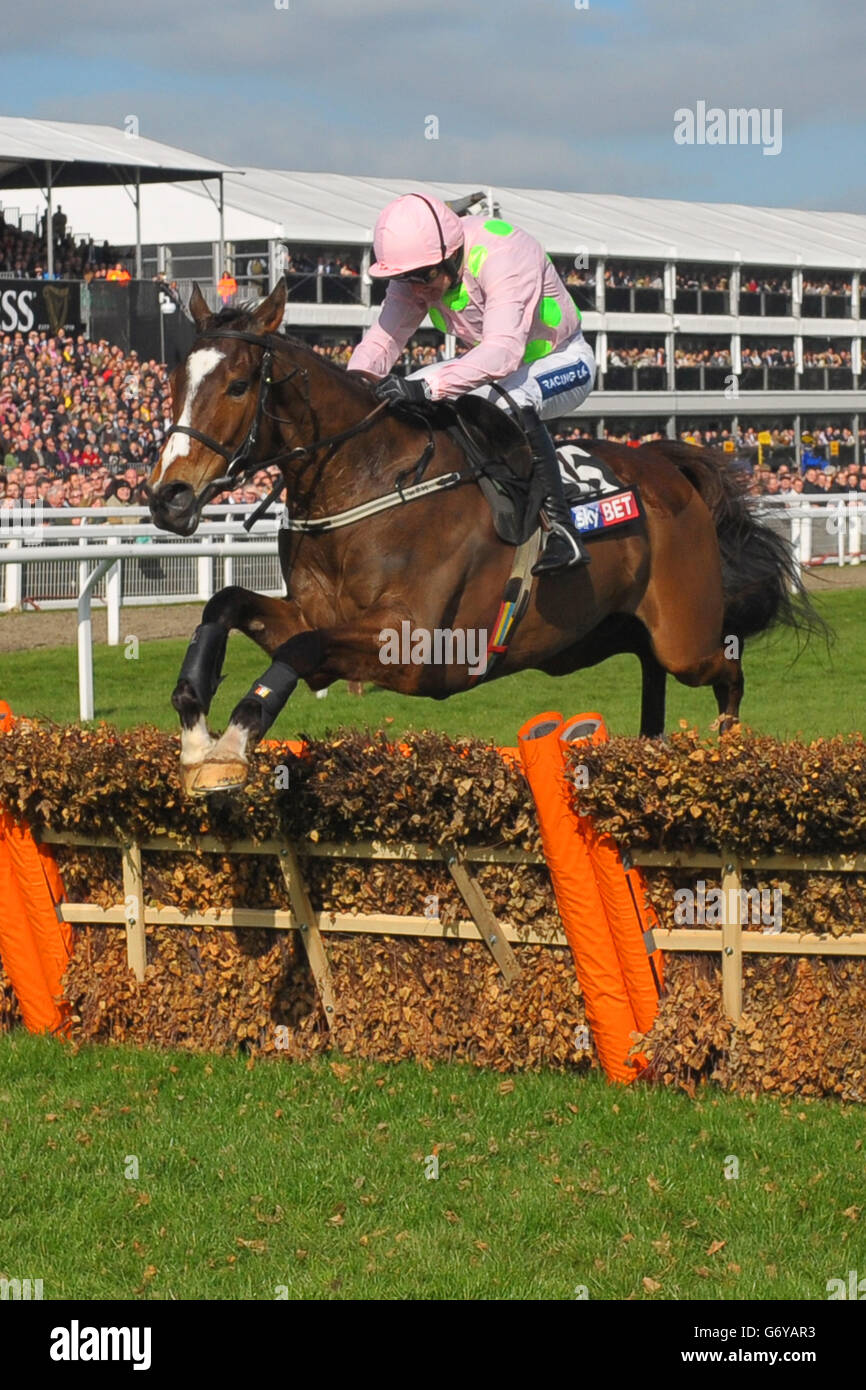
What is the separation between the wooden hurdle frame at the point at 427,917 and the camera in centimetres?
446

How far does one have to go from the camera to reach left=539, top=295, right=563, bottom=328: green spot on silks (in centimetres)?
605

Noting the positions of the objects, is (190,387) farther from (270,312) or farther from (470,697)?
(470,697)

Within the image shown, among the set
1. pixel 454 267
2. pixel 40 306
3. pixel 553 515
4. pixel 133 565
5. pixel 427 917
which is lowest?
pixel 427 917

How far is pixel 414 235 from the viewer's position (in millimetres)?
5324

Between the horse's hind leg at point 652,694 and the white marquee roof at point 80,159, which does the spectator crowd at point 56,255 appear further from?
the horse's hind leg at point 652,694

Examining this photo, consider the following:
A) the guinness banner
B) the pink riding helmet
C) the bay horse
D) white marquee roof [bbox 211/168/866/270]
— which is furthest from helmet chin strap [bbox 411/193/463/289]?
white marquee roof [bbox 211/168/866/270]

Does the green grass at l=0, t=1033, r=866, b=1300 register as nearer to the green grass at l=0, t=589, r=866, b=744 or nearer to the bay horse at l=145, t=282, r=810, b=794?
the bay horse at l=145, t=282, r=810, b=794

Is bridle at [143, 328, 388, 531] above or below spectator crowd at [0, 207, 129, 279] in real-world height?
below

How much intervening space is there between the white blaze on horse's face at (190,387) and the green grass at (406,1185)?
5.54 feet

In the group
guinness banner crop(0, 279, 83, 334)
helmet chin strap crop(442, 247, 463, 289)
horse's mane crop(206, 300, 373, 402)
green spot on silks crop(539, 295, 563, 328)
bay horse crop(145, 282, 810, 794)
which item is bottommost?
bay horse crop(145, 282, 810, 794)

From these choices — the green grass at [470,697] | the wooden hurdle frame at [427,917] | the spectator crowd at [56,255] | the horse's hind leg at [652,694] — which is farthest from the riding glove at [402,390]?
the spectator crowd at [56,255]

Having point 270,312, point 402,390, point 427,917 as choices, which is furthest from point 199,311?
point 427,917

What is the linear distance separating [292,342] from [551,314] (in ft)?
4.05
